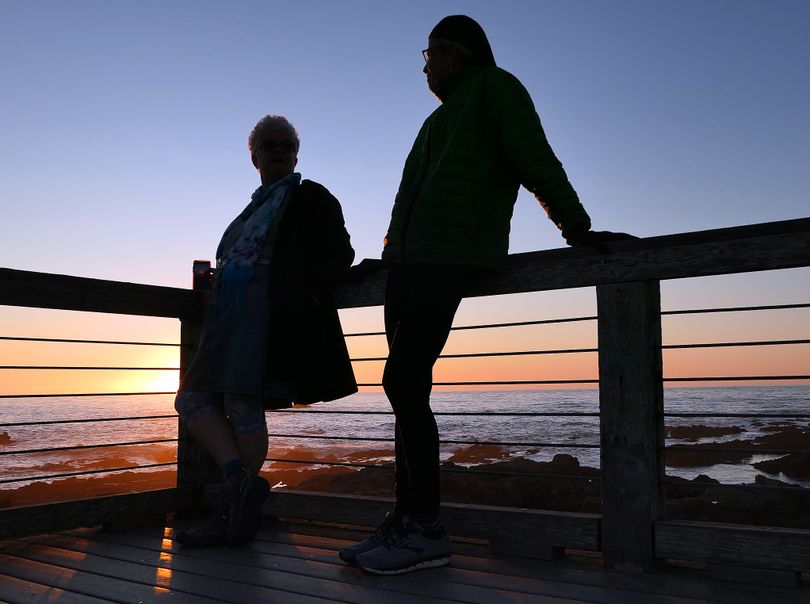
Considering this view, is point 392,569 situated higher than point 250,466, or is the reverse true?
point 250,466

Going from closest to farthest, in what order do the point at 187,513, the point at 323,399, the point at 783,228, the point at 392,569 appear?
1. the point at 783,228
2. the point at 392,569
3. the point at 323,399
4. the point at 187,513

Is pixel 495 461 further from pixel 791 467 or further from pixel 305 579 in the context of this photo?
pixel 305 579

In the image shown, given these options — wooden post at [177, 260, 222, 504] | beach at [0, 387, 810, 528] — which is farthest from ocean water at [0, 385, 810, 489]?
wooden post at [177, 260, 222, 504]

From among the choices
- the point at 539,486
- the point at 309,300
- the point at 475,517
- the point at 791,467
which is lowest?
the point at 791,467

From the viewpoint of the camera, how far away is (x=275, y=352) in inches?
98.1

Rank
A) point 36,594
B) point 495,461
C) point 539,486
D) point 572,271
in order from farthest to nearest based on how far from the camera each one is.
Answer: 1. point 495,461
2. point 539,486
3. point 572,271
4. point 36,594

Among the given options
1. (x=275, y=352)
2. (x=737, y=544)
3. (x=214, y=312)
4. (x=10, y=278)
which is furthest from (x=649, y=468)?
(x=10, y=278)

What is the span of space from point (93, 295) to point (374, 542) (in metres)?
1.43

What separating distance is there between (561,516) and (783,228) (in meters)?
1.01

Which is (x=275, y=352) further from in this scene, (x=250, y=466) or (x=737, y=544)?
(x=737, y=544)

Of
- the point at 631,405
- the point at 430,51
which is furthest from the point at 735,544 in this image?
the point at 430,51

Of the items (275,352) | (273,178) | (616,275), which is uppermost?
(273,178)

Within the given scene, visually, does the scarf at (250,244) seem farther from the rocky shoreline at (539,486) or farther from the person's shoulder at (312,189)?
the rocky shoreline at (539,486)

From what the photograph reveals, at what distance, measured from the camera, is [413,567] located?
2.05 metres
